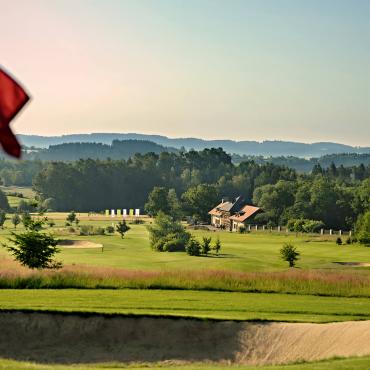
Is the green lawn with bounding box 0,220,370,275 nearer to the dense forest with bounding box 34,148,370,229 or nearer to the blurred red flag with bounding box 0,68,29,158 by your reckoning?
the dense forest with bounding box 34,148,370,229

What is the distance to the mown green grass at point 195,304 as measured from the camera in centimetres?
2634

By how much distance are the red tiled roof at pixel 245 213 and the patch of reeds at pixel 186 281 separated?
96096 millimetres

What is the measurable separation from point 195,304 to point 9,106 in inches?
851

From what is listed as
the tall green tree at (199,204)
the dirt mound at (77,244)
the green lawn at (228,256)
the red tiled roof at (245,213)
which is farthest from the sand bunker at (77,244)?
the tall green tree at (199,204)

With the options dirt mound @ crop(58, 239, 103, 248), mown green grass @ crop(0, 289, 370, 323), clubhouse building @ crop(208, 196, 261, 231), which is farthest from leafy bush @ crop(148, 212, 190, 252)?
clubhouse building @ crop(208, 196, 261, 231)

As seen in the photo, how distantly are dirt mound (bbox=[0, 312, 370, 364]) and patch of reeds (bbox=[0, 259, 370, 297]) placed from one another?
9.29 m

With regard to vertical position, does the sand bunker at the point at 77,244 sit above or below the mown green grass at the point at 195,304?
below

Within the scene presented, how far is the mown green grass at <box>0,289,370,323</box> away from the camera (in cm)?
2634

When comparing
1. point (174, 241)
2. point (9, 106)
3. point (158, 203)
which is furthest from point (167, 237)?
point (158, 203)

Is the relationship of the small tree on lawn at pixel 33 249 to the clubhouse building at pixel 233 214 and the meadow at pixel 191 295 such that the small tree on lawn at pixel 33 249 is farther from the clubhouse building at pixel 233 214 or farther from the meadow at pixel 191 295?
the clubhouse building at pixel 233 214

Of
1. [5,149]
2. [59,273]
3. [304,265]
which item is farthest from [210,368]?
[304,265]

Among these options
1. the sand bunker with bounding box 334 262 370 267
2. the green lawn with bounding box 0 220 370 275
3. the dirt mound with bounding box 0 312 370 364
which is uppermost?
the dirt mound with bounding box 0 312 370 364

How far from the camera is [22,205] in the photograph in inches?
6024

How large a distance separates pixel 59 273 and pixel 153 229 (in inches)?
1723
